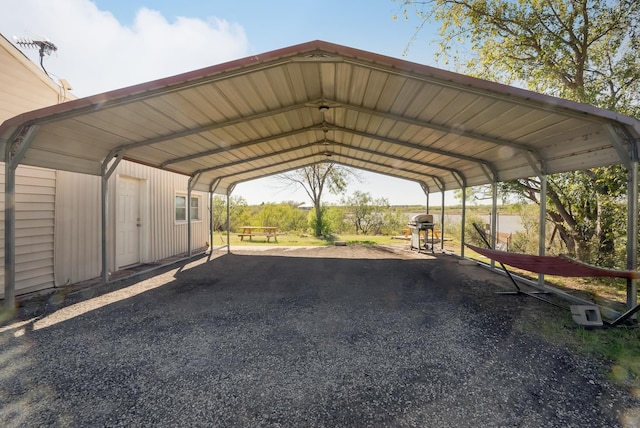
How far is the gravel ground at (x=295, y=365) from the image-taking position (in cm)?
192

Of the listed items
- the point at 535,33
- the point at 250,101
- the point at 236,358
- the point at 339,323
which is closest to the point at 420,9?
the point at 535,33

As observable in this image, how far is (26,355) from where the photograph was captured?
2.69m

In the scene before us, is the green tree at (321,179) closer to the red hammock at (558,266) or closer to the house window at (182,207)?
the house window at (182,207)

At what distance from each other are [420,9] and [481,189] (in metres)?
6.78

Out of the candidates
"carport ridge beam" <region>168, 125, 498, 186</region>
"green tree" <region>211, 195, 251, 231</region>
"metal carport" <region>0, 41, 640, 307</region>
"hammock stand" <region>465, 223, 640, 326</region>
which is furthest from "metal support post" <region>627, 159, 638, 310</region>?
"green tree" <region>211, 195, 251, 231</region>

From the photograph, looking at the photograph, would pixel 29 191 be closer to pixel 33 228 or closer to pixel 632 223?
pixel 33 228

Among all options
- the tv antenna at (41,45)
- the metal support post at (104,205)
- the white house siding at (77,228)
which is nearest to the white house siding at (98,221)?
Answer: the white house siding at (77,228)

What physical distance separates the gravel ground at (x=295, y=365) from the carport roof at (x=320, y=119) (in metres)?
2.51

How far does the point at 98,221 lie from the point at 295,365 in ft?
17.5

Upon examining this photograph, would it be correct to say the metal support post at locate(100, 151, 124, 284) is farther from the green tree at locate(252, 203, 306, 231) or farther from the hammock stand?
the green tree at locate(252, 203, 306, 231)

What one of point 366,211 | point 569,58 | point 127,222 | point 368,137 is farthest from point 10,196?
point 366,211

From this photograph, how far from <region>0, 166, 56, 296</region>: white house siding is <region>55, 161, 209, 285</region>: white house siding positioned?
132mm

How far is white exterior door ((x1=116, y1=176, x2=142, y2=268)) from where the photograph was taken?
6.48 m

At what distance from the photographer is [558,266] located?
11.8 feet
